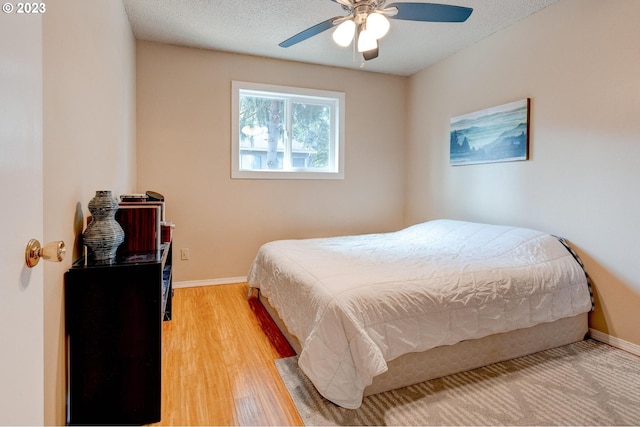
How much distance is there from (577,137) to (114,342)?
321 cm

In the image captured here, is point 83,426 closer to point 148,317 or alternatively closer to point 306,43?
point 148,317

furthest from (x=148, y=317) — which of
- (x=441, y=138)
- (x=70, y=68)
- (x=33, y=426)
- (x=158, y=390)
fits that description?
(x=441, y=138)

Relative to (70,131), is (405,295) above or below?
below

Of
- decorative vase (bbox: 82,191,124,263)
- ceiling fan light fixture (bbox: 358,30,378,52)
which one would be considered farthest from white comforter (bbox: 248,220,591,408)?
ceiling fan light fixture (bbox: 358,30,378,52)

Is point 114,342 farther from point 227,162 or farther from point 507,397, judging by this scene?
point 227,162

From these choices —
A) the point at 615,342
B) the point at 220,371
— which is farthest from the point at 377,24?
the point at 615,342

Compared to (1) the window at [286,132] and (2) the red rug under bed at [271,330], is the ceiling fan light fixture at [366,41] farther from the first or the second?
(2) the red rug under bed at [271,330]

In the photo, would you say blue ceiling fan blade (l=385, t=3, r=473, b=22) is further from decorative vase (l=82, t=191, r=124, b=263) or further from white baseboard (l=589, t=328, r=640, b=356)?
white baseboard (l=589, t=328, r=640, b=356)

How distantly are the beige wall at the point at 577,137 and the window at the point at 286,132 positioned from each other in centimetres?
152

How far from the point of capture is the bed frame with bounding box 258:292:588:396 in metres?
1.76

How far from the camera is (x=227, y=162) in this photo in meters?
3.67

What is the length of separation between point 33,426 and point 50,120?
98 cm

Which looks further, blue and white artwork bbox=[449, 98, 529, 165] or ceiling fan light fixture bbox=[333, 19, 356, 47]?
blue and white artwork bbox=[449, 98, 529, 165]

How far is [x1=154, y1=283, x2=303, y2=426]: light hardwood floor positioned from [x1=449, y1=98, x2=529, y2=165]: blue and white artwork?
258cm
